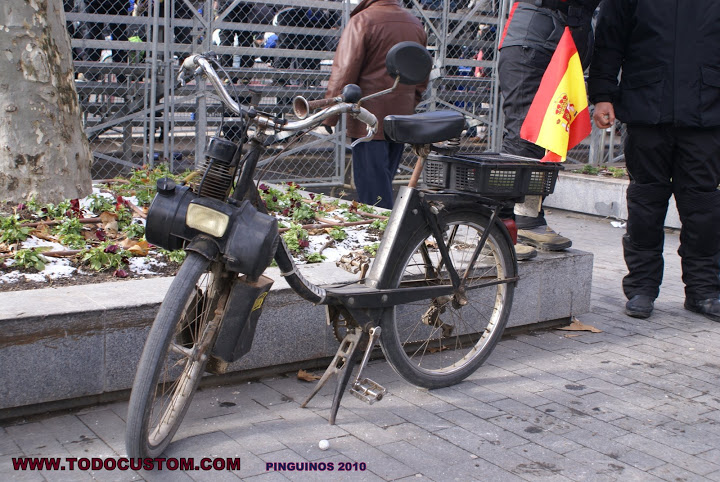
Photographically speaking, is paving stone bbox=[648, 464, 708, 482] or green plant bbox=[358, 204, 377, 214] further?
green plant bbox=[358, 204, 377, 214]

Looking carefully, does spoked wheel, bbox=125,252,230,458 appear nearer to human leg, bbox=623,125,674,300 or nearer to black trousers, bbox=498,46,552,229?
black trousers, bbox=498,46,552,229

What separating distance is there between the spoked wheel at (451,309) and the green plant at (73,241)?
67.1 inches

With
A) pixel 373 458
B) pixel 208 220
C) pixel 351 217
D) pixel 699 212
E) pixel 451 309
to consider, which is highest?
pixel 208 220

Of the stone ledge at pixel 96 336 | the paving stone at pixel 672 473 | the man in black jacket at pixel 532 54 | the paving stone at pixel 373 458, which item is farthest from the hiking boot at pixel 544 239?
the paving stone at pixel 373 458

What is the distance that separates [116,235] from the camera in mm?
4867

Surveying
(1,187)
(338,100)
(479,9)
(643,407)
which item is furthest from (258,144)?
(479,9)

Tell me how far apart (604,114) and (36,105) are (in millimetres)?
3561

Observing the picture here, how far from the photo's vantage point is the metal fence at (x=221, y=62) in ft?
29.8

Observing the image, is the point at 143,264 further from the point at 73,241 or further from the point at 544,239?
the point at 544,239

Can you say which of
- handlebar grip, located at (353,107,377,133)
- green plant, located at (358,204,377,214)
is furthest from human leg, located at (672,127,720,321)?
handlebar grip, located at (353,107,377,133)

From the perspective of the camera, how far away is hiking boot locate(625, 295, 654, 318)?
5512 mm

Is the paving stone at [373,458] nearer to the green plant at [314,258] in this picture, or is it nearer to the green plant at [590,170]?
the green plant at [314,258]

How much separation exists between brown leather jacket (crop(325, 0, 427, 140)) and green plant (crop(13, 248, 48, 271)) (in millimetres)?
3033

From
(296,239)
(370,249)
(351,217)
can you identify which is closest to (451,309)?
(370,249)
